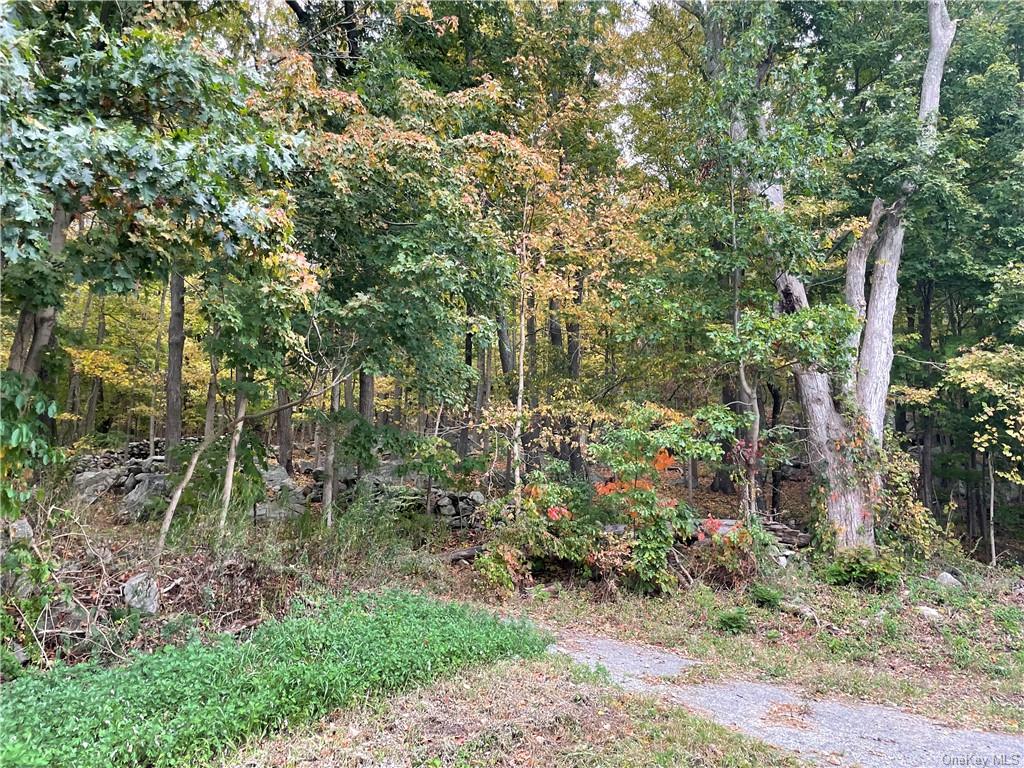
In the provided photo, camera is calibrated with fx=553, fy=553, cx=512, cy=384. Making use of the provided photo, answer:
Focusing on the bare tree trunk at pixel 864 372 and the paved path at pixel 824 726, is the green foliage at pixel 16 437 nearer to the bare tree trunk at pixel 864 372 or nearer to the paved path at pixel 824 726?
the paved path at pixel 824 726

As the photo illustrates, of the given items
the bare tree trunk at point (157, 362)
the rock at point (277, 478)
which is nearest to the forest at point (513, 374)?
the rock at point (277, 478)

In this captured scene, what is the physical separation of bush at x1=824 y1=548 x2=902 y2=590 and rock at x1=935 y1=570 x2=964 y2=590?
551 mm

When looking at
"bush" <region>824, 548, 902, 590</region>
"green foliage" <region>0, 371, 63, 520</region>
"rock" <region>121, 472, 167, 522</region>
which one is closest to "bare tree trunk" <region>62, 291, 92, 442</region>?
"rock" <region>121, 472, 167, 522</region>

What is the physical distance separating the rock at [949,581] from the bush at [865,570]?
55 centimetres

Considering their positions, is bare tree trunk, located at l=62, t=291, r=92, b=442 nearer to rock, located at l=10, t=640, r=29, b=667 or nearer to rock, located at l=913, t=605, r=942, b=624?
rock, located at l=10, t=640, r=29, b=667

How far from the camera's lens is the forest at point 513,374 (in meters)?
3.30

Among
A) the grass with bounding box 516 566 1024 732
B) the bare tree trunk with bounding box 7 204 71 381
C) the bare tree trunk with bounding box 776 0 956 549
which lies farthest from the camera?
the bare tree trunk with bounding box 776 0 956 549

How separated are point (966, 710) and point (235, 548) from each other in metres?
6.26

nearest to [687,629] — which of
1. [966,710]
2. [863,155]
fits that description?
[966,710]

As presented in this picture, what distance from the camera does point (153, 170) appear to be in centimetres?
316

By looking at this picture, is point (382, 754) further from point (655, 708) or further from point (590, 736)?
point (655, 708)

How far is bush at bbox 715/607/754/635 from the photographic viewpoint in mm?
5883

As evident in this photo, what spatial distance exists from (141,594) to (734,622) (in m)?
5.60

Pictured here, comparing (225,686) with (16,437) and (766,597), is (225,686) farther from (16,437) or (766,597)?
(766,597)
